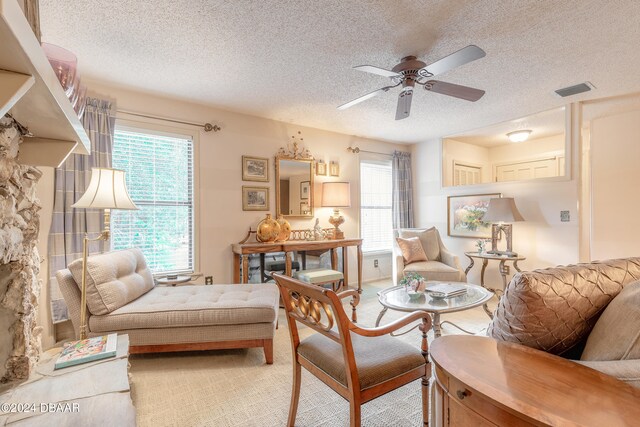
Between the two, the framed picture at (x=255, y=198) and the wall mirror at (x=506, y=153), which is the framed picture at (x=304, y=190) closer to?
the framed picture at (x=255, y=198)

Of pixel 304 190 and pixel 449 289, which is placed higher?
pixel 304 190

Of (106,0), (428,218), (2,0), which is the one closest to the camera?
(2,0)

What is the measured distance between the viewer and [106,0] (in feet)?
6.00

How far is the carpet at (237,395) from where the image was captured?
1.71m

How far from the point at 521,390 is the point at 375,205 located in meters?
4.51

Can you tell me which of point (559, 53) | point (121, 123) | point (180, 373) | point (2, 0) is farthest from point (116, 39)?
point (559, 53)

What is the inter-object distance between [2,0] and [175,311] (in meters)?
1.99

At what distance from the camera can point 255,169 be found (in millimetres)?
3947

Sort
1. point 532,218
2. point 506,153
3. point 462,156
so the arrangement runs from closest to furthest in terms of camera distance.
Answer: point 532,218, point 462,156, point 506,153

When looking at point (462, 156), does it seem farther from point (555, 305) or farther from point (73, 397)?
point (73, 397)

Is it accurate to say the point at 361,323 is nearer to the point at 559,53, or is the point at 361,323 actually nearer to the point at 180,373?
the point at 180,373

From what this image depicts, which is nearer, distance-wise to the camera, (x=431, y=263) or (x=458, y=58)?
(x=458, y=58)

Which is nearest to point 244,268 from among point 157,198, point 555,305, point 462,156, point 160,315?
point 157,198

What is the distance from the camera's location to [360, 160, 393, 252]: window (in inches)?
200
